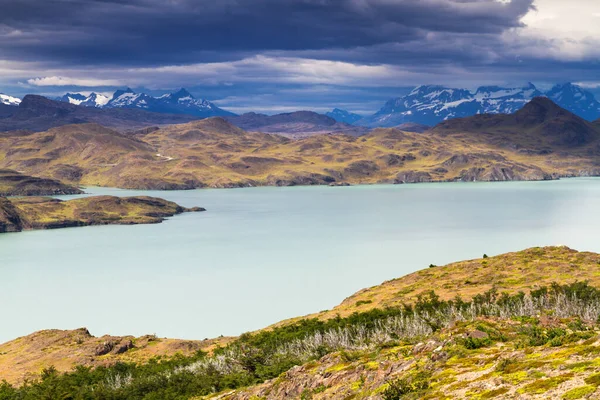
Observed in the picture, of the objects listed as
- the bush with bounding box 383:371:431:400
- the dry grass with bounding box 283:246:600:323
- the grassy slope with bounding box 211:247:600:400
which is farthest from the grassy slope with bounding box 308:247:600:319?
the bush with bounding box 383:371:431:400

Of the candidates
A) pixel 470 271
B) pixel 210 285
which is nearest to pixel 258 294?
pixel 210 285

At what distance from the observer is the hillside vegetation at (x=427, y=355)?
89.8ft

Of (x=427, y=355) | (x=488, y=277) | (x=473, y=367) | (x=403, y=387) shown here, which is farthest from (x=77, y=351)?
(x=473, y=367)

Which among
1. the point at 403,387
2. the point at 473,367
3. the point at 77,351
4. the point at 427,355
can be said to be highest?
the point at 473,367

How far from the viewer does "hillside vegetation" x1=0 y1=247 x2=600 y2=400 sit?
2738 cm

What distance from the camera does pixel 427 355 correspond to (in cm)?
3425

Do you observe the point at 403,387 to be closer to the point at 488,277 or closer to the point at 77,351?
the point at 488,277

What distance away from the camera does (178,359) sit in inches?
2931

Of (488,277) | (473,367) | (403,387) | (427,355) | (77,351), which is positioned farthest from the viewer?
(488,277)

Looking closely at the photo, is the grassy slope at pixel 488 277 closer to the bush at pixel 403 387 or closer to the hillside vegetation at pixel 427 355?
the hillside vegetation at pixel 427 355

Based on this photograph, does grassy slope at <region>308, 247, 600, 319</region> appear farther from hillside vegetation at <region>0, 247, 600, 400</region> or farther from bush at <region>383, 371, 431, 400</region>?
bush at <region>383, 371, 431, 400</region>

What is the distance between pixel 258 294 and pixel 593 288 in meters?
97.9

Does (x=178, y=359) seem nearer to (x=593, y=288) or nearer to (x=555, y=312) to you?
(x=555, y=312)

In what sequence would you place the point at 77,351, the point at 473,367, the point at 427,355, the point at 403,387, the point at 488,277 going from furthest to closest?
the point at 488,277 < the point at 77,351 < the point at 427,355 < the point at 473,367 < the point at 403,387
